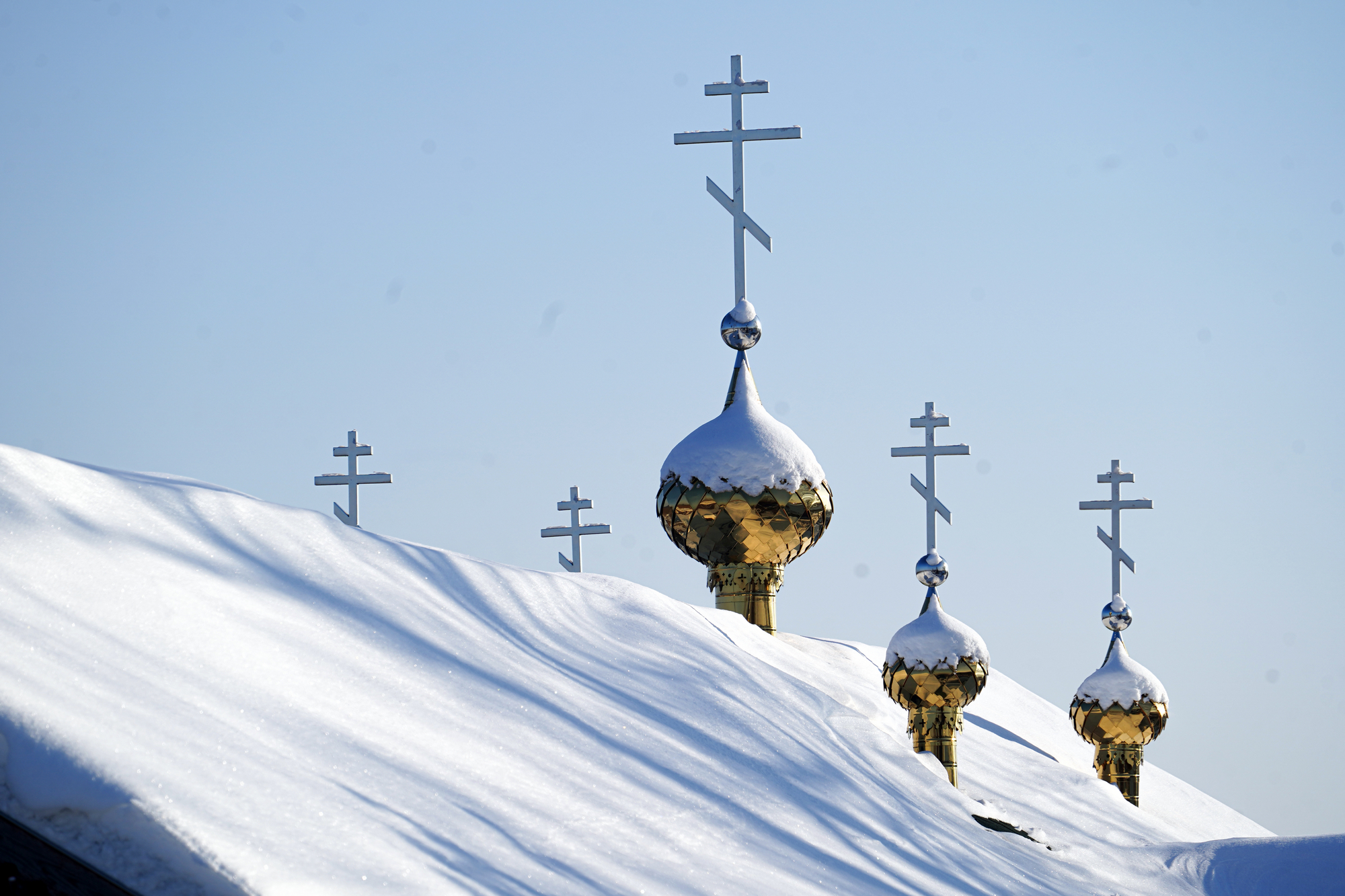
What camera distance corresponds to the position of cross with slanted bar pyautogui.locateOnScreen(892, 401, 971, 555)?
1219 cm

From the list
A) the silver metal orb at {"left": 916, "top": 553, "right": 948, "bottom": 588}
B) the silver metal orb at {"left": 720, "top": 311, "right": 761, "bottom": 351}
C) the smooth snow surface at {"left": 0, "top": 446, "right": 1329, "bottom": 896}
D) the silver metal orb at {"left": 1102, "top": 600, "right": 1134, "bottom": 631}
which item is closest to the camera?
the smooth snow surface at {"left": 0, "top": 446, "right": 1329, "bottom": 896}

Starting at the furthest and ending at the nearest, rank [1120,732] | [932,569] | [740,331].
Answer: [1120,732], [932,569], [740,331]

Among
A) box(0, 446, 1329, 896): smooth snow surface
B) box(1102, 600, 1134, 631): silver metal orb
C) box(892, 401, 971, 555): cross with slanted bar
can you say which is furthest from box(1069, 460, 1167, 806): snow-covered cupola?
box(0, 446, 1329, 896): smooth snow surface

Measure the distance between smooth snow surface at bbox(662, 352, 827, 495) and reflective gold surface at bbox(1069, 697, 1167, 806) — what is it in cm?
720

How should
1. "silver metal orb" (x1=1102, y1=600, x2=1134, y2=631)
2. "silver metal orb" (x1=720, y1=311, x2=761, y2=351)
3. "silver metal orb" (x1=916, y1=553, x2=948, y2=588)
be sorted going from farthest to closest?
"silver metal orb" (x1=1102, y1=600, x2=1134, y2=631)
"silver metal orb" (x1=916, y1=553, x2=948, y2=588)
"silver metal orb" (x1=720, y1=311, x2=761, y2=351)

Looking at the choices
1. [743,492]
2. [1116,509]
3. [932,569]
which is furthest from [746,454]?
[1116,509]

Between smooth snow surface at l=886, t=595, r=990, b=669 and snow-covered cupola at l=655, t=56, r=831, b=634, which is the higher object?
snow-covered cupola at l=655, t=56, r=831, b=634

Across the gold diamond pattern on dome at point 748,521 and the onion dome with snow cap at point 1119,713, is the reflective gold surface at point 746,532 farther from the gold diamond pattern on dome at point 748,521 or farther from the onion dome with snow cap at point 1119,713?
the onion dome with snow cap at point 1119,713

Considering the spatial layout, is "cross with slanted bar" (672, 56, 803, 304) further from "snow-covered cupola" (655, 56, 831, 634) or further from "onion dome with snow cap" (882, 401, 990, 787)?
"onion dome with snow cap" (882, 401, 990, 787)

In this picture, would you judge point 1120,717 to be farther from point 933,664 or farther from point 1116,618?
point 933,664

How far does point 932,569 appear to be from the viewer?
38.3 feet

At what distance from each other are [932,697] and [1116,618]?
19.8 feet

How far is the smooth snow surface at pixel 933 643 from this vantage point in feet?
38.7

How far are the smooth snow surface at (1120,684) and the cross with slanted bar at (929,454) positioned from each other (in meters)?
5.07
